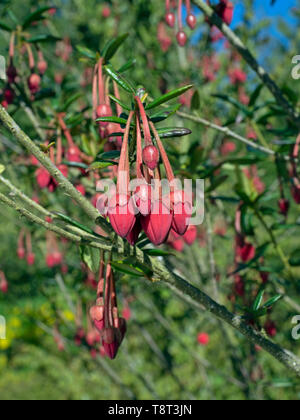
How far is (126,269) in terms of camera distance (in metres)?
0.83

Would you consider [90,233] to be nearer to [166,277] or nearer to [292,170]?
[166,277]

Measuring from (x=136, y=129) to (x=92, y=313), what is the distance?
36 cm

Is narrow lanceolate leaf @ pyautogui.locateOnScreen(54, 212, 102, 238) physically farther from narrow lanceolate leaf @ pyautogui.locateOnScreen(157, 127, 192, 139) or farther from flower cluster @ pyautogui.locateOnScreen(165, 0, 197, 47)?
flower cluster @ pyautogui.locateOnScreen(165, 0, 197, 47)

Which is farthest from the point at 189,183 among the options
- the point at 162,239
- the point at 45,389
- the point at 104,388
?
the point at 45,389

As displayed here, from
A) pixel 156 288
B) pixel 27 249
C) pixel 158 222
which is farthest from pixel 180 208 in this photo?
pixel 27 249

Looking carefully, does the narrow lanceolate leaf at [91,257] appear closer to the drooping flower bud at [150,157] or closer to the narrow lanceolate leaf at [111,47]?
the drooping flower bud at [150,157]

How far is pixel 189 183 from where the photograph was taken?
124 cm

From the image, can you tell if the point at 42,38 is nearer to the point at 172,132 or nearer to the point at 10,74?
the point at 10,74

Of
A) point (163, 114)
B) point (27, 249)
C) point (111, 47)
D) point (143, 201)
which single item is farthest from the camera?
point (27, 249)

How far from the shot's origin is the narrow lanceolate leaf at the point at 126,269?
815mm

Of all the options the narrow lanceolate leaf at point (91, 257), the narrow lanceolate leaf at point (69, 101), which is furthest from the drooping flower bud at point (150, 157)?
the narrow lanceolate leaf at point (69, 101)

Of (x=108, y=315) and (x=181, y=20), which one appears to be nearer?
(x=108, y=315)

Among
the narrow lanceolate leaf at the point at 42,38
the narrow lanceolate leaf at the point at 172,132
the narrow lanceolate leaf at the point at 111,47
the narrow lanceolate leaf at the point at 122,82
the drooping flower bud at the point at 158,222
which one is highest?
the narrow lanceolate leaf at the point at 42,38
